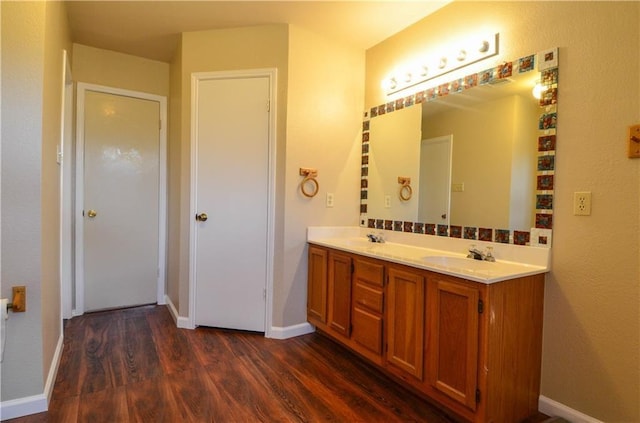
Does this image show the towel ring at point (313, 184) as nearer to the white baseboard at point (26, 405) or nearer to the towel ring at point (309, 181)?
the towel ring at point (309, 181)

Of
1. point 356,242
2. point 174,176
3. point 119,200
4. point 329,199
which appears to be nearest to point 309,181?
point 329,199

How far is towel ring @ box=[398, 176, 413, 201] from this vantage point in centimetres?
261

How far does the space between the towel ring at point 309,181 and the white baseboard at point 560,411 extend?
1916 mm

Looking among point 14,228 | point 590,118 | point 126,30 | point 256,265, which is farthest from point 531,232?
point 126,30

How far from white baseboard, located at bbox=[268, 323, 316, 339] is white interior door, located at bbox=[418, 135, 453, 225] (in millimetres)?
1263

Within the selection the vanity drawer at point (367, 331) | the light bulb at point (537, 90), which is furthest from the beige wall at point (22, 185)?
the light bulb at point (537, 90)

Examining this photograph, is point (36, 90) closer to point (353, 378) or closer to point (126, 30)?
point (126, 30)

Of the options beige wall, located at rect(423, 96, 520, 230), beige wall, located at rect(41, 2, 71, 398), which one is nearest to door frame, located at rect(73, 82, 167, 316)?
beige wall, located at rect(41, 2, 71, 398)

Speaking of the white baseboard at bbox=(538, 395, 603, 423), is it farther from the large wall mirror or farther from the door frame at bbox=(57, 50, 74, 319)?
the door frame at bbox=(57, 50, 74, 319)

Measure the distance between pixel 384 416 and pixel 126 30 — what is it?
3.29 meters

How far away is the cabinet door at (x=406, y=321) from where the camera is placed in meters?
1.81

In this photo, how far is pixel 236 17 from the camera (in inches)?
100

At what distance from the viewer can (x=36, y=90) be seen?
1671mm

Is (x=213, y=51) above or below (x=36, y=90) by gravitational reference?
above
